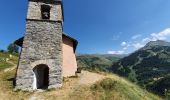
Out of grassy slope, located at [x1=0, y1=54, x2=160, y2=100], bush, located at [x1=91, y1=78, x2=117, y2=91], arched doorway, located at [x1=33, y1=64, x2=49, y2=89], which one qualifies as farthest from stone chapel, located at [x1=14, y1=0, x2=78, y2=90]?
bush, located at [x1=91, y1=78, x2=117, y2=91]

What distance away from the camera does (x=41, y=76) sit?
2405 cm

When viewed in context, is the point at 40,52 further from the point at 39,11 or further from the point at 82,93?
the point at 82,93

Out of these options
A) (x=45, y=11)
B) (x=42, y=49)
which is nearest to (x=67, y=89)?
(x=42, y=49)

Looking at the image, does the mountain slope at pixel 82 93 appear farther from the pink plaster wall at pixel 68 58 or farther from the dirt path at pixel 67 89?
the pink plaster wall at pixel 68 58

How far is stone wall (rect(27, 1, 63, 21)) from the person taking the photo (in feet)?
77.7

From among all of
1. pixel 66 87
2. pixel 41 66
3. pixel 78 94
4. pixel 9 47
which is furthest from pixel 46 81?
pixel 9 47

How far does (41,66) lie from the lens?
77.9 feet

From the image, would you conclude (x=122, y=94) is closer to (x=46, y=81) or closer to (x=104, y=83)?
(x=104, y=83)

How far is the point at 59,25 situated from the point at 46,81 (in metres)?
6.38

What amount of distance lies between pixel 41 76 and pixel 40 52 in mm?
2945

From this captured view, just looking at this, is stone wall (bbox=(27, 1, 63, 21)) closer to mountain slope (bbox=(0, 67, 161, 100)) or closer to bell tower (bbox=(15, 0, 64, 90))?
bell tower (bbox=(15, 0, 64, 90))

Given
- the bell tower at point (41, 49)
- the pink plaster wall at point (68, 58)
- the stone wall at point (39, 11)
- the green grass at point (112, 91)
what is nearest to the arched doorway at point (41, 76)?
the bell tower at point (41, 49)

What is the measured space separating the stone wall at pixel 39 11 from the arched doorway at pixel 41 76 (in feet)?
17.5

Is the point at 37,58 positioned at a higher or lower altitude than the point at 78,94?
higher
